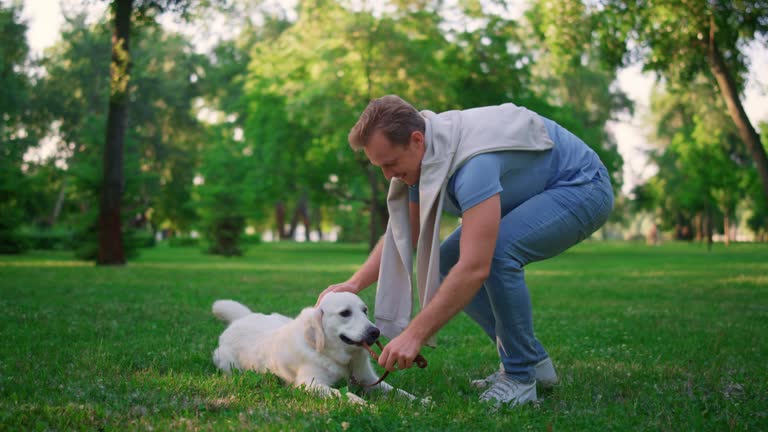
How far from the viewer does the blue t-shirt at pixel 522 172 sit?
3.70 metres

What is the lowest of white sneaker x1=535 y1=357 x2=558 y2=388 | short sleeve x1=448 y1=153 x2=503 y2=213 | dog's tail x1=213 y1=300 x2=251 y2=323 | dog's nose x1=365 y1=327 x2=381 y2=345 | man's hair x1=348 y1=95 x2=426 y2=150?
white sneaker x1=535 y1=357 x2=558 y2=388

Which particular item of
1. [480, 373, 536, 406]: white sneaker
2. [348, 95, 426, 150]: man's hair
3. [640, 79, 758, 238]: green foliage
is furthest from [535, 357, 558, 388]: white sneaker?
[640, 79, 758, 238]: green foliage

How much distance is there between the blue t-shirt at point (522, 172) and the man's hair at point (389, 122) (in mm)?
370

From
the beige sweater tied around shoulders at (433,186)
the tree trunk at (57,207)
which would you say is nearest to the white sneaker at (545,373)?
the beige sweater tied around shoulders at (433,186)

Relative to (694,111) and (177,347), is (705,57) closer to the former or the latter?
(177,347)

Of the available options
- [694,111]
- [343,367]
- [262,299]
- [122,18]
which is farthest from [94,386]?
[694,111]

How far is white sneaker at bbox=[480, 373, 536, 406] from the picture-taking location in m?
3.96

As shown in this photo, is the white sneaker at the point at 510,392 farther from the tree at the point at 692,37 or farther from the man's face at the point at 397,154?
the tree at the point at 692,37

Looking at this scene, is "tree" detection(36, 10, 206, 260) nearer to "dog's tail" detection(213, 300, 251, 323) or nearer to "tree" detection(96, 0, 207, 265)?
"tree" detection(96, 0, 207, 265)

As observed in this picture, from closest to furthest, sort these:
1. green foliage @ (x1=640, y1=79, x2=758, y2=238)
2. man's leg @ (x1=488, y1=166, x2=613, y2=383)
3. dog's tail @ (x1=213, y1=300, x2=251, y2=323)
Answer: man's leg @ (x1=488, y1=166, x2=613, y2=383), dog's tail @ (x1=213, y1=300, x2=251, y2=323), green foliage @ (x1=640, y1=79, x2=758, y2=238)

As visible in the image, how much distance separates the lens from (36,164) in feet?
134

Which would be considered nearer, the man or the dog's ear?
the man

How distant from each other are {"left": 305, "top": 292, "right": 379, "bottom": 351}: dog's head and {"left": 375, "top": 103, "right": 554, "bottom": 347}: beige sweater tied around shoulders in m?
0.12

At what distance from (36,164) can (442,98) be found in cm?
2680
